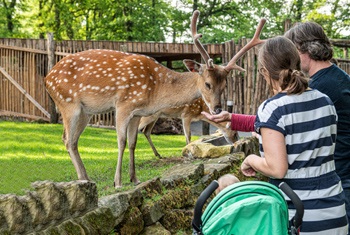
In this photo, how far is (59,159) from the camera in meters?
7.76

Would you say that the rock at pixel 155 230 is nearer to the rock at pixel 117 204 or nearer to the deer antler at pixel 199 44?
the rock at pixel 117 204

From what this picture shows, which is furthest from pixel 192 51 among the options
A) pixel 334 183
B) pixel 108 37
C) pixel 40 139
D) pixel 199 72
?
pixel 334 183

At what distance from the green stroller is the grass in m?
2.68

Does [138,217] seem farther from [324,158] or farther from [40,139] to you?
[40,139]

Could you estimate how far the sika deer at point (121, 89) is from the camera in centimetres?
638

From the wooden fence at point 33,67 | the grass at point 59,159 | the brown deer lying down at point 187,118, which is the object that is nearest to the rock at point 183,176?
the grass at point 59,159

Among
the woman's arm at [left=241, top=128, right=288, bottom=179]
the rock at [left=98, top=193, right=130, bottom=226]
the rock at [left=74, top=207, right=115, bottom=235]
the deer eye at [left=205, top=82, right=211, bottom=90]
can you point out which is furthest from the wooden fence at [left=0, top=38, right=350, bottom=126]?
the woman's arm at [left=241, top=128, right=288, bottom=179]

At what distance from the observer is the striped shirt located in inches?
103

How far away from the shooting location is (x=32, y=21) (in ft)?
92.0

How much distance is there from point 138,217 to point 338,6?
80.8ft

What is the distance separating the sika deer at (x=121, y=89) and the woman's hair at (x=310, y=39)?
329cm

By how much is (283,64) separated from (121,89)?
3.86 m

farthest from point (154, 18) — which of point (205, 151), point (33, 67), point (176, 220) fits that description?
point (176, 220)

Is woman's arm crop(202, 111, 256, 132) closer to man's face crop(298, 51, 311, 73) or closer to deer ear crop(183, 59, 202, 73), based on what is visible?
man's face crop(298, 51, 311, 73)
